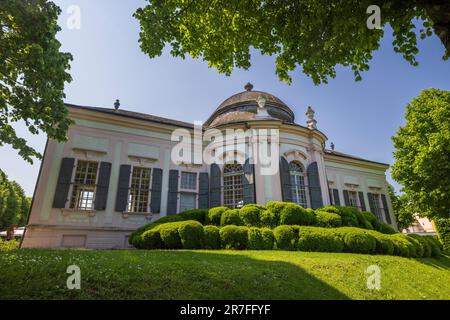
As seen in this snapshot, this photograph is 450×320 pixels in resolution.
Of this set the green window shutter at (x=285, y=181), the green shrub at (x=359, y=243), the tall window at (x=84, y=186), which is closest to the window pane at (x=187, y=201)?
the tall window at (x=84, y=186)

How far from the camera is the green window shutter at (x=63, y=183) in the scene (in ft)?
40.9

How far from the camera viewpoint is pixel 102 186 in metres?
13.6

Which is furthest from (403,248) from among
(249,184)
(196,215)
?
(196,215)

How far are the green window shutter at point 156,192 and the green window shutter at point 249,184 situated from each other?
522cm

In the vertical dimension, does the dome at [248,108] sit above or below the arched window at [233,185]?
above

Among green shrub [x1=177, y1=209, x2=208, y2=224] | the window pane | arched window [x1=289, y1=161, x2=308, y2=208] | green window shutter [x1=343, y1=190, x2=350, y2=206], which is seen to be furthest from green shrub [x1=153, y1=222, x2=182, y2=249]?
green window shutter [x1=343, y1=190, x2=350, y2=206]

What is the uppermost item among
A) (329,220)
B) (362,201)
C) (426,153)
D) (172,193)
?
(426,153)

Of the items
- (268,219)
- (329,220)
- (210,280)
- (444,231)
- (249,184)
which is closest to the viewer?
(210,280)

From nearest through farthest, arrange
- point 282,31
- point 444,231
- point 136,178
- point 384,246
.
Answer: point 282,31
point 384,246
point 136,178
point 444,231

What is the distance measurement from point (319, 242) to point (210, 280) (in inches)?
244

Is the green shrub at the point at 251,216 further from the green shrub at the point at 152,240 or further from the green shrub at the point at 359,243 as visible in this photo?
the green shrub at the point at 152,240

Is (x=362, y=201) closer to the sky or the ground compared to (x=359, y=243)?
closer to the sky

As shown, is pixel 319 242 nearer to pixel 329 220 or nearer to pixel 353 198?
pixel 329 220
